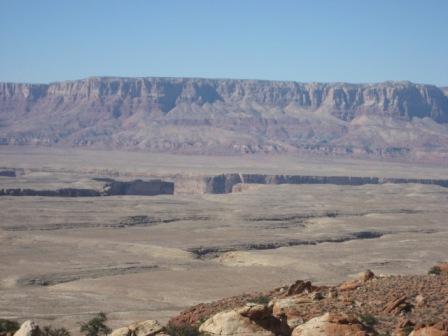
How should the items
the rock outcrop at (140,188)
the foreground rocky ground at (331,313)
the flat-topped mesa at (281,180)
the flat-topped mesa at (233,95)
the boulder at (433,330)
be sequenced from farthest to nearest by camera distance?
the flat-topped mesa at (233,95), the flat-topped mesa at (281,180), the rock outcrop at (140,188), the foreground rocky ground at (331,313), the boulder at (433,330)

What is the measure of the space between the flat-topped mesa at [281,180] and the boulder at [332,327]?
278ft

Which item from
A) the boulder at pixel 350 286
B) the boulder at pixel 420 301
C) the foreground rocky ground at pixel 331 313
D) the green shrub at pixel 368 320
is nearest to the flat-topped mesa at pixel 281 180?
the foreground rocky ground at pixel 331 313

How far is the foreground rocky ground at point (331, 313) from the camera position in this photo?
611 inches

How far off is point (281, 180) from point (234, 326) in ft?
299

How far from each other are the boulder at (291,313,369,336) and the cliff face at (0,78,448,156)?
139 m

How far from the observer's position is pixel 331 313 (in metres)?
16.6

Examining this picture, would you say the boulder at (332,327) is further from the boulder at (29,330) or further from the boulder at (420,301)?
the boulder at (29,330)

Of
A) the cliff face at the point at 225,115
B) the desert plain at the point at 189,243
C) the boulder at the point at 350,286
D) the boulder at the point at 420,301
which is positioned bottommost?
the desert plain at the point at 189,243

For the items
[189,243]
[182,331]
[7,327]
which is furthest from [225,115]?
[182,331]

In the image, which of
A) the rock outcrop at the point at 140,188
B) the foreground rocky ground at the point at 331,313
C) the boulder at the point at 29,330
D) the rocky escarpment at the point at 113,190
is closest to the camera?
the boulder at the point at 29,330

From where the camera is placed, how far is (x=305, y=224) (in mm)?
66250

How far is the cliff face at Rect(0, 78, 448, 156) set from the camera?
160 metres

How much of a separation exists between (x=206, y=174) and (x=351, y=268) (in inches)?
2447

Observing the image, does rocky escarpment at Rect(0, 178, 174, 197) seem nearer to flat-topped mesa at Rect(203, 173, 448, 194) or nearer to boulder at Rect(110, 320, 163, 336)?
flat-topped mesa at Rect(203, 173, 448, 194)
